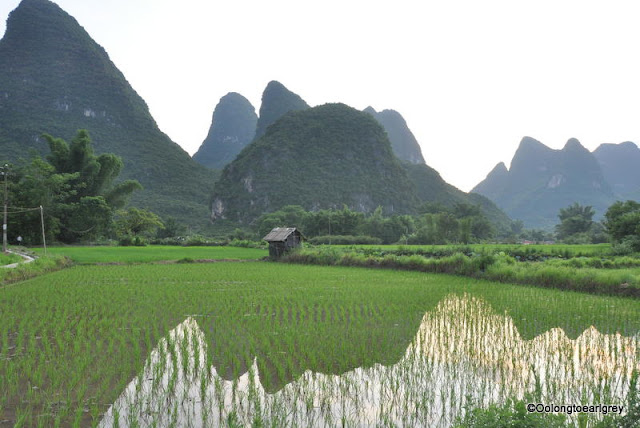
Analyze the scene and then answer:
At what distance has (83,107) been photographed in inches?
3255

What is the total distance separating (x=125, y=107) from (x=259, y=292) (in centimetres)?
9412

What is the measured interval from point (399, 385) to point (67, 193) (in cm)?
3572

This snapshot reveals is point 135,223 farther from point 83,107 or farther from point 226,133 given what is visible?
point 226,133

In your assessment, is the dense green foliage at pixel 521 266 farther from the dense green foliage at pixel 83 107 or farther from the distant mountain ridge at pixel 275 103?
the distant mountain ridge at pixel 275 103

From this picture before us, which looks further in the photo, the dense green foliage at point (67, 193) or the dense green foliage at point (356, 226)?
the dense green foliage at point (356, 226)

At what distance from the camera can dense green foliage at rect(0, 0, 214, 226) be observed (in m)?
73.1

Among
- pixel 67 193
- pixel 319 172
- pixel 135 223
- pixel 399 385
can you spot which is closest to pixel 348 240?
pixel 135 223

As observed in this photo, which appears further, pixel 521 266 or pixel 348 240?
pixel 348 240

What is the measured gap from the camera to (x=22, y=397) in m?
3.68

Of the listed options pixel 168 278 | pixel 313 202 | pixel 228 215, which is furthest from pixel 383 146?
pixel 168 278

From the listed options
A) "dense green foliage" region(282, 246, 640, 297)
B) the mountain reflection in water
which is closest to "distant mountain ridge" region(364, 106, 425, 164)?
"dense green foliage" region(282, 246, 640, 297)

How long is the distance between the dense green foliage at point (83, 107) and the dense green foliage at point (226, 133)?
154 ft

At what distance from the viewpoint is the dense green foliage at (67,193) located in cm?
2944

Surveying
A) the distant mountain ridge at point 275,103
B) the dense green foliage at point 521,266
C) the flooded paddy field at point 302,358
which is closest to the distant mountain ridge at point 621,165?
the distant mountain ridge at point 275,103
